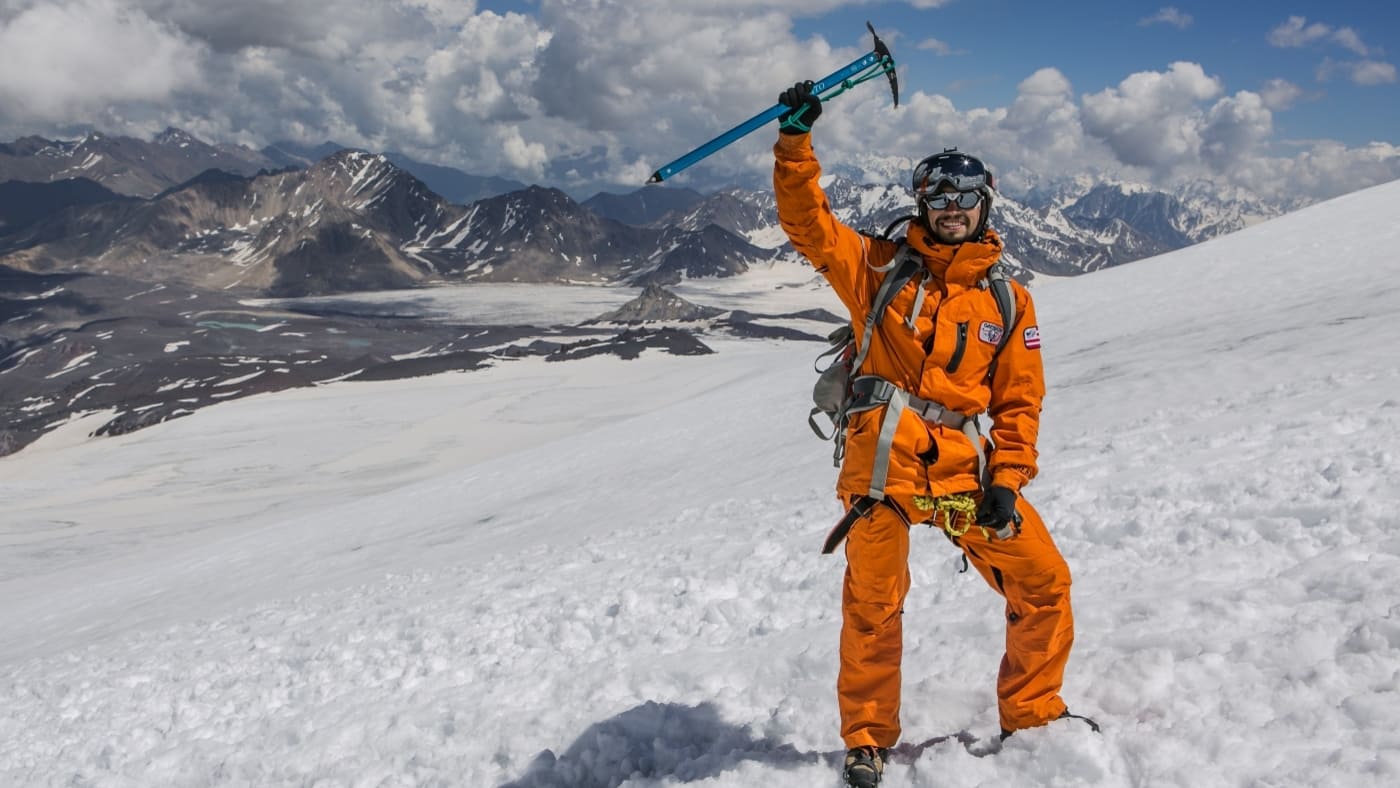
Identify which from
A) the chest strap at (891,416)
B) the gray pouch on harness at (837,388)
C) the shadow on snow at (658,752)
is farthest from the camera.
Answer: the shadow on snow at (658,752)

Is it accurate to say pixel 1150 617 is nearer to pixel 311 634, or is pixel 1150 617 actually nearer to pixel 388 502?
pixel 311 634

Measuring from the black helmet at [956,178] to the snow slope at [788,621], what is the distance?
309 cm

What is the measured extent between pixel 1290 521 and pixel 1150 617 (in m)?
2.09

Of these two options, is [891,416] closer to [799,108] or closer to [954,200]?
[954,200]

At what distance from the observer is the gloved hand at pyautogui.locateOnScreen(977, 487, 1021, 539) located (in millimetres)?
4746

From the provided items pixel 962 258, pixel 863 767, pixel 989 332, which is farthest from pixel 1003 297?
pixel 863 767

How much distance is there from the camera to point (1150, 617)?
6234 mm

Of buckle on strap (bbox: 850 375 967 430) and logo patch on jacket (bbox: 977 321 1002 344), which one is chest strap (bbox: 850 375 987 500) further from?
logo patch on jacket (bbox: 977 321 1002 344)

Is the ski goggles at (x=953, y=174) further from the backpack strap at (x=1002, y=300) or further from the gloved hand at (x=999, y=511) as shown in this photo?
the gloved hand at (x=999, y=511)

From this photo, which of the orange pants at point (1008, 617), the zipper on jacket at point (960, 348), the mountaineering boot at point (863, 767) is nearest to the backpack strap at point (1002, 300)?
the zipper on jacket at point (960, 348)

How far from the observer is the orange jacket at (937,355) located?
4.92 metres

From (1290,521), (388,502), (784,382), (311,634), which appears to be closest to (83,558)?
(388,502)

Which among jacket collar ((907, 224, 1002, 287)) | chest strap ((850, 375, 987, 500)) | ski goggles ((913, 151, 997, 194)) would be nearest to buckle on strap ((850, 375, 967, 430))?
chest strap ((850, 375, 987, 500))

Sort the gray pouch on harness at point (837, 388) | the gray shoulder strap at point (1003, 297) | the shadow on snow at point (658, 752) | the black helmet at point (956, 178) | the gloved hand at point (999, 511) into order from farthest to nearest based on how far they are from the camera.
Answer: the shadow on snow at point (658, 752) < the gray pouch on harness at point (837, 388) < the black helmet at point (956, 178) < the gray shoulder strap at point (1003, 297) < the gloved hand at point (999, 511)
